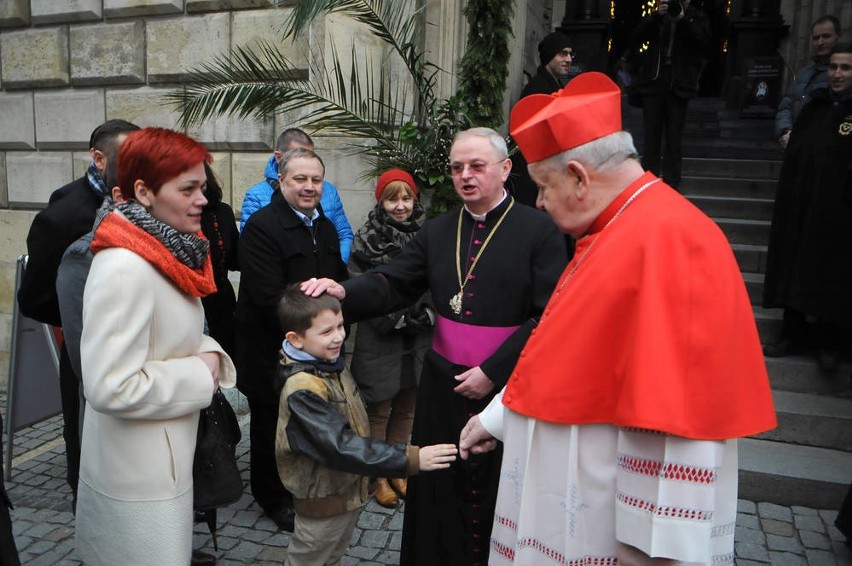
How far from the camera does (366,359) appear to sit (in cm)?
392

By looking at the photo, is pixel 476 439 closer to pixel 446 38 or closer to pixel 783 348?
pixel 783 348

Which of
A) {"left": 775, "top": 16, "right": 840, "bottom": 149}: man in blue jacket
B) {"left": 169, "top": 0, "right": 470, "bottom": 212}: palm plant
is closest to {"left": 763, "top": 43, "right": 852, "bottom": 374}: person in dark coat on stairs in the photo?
{"left": 775, "top": 16, "right": 840, "bottom": 149}: man in blue jacket

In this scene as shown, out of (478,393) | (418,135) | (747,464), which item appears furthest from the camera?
(418,135)

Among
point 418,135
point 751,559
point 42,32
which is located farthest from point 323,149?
point 751,559

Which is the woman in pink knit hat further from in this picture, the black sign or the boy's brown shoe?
the black sign

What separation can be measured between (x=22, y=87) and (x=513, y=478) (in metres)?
6.90

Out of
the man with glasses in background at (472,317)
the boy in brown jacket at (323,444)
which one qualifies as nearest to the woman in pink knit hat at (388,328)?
the man with glasses in background at (472,317)

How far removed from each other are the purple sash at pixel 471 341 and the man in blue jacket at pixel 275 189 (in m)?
1.40

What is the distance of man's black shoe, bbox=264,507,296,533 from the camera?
374 cm

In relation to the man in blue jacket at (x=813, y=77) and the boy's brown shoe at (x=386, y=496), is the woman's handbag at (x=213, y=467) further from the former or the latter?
the man in blue jacket at (x=813, y=77)

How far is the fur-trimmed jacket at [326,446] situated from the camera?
7.59ft

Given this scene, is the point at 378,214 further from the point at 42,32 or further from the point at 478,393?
the point at 42,32

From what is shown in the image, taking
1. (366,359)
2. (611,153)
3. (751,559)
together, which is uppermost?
(611,153)

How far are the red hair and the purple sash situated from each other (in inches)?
48.3
